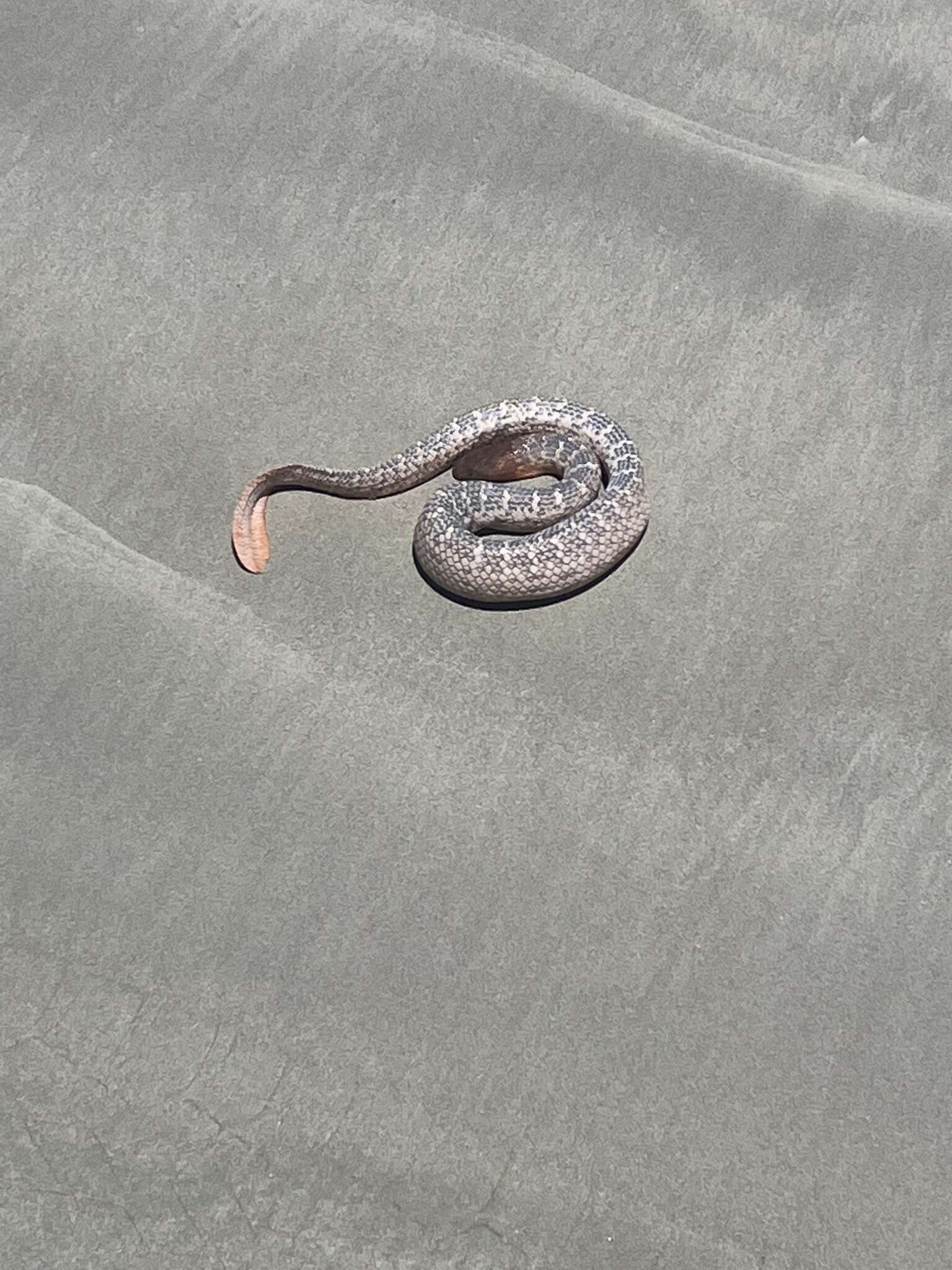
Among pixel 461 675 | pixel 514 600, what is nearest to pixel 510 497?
pixel 514 600

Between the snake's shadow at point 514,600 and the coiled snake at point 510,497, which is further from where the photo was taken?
the snake's shadow at point 514,600

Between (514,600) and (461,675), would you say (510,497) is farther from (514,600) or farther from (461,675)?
(461,675)

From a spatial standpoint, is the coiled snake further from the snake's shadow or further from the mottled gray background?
the mottled gray background

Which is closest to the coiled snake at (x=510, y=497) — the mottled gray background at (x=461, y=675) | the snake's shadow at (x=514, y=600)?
the snake's shadow at (x=514, y=600)

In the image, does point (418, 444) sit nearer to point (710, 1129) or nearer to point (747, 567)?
point (747, 567)

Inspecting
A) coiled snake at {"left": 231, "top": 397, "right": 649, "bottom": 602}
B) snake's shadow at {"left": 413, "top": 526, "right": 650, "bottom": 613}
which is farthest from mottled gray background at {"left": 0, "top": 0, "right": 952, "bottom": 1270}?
coiled snake at {"left": 231, "top": 397, "right": 649, "bottom": 602}

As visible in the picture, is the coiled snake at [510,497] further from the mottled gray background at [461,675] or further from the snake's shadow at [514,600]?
the mottled gray background at [461,675]
